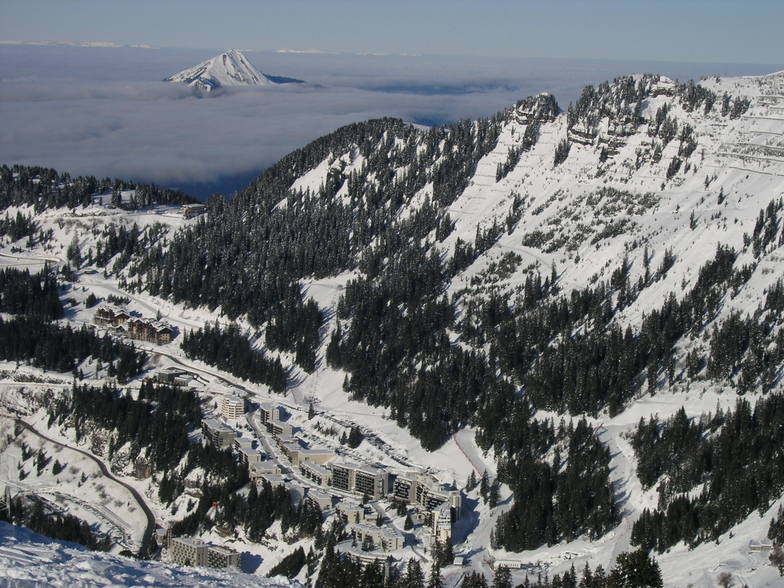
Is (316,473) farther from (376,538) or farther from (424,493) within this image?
(376,538)

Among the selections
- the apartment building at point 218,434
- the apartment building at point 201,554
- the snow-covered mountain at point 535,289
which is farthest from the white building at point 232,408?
the apartment building at point 201,554

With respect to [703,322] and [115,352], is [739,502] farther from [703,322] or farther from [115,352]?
[115,352]

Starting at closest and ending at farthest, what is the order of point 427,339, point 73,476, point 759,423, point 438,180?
point 759,423 < point 73,476 < point 427,339 < point 438,180

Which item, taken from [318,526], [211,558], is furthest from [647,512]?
[211,558]

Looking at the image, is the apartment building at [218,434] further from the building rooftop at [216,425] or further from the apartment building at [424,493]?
the apartment building at [424,493]

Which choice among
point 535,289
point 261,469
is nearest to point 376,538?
point 261,469

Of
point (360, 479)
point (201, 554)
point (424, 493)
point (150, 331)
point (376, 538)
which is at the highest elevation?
point (150, 331)

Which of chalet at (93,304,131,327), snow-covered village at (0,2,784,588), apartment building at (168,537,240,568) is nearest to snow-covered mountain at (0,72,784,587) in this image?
snow-covered village at (0,2,784,588)

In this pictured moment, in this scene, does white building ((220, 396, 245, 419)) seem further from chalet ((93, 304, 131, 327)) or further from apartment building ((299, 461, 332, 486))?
chalet ((93, 304, 131, 327))
